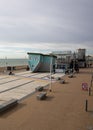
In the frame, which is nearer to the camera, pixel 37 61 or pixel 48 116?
pixel 48 116

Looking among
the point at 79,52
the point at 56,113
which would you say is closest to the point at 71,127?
the point at 56,113

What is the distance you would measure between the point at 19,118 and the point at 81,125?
2.48 m

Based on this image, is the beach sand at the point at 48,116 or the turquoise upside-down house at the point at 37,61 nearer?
the beach sand at the point at 48,116

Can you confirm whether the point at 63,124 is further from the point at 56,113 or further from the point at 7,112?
the point at 7,112

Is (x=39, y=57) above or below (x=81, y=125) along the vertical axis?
above

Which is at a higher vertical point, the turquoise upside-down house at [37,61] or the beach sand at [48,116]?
the turquoise upside-down house at [37,61]

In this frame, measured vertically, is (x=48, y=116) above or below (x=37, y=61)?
below

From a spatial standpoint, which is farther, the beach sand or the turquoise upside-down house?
the turquoise upside-down house

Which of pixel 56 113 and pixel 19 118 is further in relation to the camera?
pixel 56 113

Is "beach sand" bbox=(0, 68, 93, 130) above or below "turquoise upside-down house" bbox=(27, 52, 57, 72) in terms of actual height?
below

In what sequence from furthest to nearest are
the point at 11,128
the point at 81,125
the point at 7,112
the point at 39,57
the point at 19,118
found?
the point at 39,57 → the point at 7,112 → the point at 19,118 → the point at 81,125 → the point at 11,128

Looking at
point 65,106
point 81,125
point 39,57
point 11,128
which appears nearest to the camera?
point 11,128

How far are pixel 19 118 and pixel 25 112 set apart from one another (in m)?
0.74

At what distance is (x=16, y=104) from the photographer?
855 cm
